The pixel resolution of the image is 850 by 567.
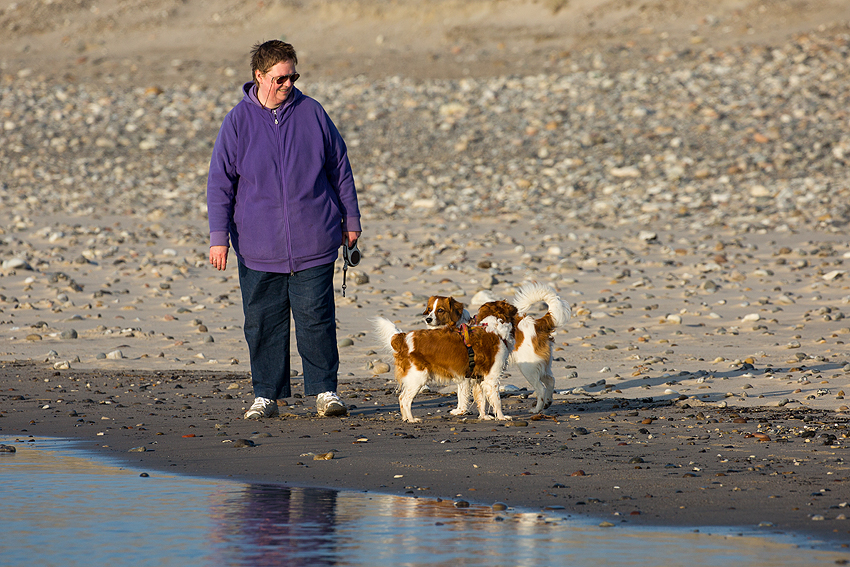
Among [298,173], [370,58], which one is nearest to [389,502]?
[298,173]

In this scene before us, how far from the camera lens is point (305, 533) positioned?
3.96m

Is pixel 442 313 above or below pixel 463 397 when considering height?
above

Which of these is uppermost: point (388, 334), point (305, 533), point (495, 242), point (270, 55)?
point (495, 242)

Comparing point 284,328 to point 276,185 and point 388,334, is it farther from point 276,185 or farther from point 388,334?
point 276,185

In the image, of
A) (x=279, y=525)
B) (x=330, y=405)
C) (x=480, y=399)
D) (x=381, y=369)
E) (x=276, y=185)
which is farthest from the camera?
(x=381, y=369)

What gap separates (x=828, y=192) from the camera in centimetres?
1608

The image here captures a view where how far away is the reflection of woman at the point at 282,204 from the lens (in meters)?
6.05

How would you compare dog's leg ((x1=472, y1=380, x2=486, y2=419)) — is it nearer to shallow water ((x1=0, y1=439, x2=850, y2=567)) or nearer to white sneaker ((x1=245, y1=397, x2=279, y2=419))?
white sneaker ((x1=245, y1=397, x2=279, y2=419))

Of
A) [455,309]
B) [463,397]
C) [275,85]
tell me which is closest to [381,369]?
[455,309]

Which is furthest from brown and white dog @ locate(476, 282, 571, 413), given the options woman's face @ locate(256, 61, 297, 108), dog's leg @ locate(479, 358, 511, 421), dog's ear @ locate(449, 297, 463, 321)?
woman's face @ locate(256, 61, 297, 108)

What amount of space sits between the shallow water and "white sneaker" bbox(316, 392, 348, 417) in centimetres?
146

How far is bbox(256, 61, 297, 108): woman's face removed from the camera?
5.96 m

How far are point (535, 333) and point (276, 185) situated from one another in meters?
1.83

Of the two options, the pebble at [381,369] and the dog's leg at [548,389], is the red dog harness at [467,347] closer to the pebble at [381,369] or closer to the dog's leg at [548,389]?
the dog's leg at [548,389]
